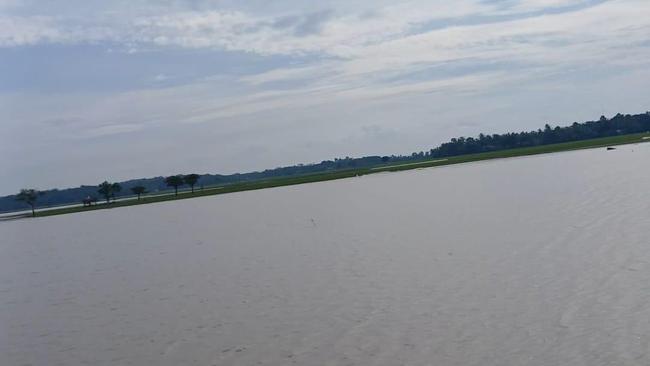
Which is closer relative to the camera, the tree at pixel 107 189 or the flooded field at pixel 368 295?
the flooded field at pixel 368 295

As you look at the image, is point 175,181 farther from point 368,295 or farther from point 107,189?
point 368,295

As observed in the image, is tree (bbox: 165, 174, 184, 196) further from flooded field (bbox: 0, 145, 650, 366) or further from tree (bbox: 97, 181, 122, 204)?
flooded field (bbox: 0, 145, 650, 366)

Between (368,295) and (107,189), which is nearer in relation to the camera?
(368,295)

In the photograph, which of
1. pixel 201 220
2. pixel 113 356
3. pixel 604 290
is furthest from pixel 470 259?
pixel 201 220

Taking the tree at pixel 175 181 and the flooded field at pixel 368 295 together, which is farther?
the tree at pixel 175 181

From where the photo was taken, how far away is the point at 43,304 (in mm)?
22047

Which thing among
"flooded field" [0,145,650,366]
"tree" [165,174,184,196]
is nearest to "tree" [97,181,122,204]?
"tree" [165,174,184,196]

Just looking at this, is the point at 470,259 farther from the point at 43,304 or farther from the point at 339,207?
the point at 339,207

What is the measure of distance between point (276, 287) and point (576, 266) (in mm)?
8562

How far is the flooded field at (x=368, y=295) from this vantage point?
42.8ft

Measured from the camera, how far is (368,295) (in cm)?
1783

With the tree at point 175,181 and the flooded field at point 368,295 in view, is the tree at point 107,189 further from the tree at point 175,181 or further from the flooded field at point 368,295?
the flooded field at point 368,295

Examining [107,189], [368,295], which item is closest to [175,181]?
[107,189]

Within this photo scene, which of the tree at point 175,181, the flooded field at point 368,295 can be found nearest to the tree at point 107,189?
the tree at point 175,181
